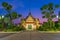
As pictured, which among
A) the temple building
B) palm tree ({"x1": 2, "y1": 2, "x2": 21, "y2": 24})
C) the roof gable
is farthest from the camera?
the roof gable

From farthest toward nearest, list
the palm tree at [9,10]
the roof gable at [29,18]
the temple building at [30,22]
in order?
the roof gable at [29,18], the temple building at [30,22], the palm tree at [9,10]

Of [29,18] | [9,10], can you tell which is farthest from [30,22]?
[9,10]

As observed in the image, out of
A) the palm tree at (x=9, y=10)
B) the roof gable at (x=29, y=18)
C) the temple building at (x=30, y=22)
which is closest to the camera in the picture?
the palm tree at (x=9, y=10)

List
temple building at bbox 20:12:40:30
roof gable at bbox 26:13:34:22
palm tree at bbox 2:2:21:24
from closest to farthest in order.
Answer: palm tree at bbox 2:2:21:24 → temple building at bbox 20:12:40:30 → roof gable at bbox 26:13:34:22

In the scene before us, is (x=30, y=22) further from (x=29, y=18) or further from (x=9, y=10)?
(x=9, y=10)

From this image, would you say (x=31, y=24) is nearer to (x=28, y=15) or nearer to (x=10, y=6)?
(x=28, y=15)

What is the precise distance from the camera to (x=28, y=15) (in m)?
131

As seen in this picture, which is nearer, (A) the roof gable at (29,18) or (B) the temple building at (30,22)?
(B) the temple building at (30,22)

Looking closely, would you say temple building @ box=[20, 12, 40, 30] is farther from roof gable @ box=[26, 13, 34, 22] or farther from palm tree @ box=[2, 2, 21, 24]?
palm tree @ box=[2, 2, 21, 24]

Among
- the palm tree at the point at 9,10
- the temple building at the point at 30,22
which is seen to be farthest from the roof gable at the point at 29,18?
the palm tree at the point at 9,10

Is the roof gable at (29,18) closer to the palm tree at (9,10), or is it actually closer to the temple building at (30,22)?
the temple building at (30,22)

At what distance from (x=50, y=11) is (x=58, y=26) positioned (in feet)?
23.7

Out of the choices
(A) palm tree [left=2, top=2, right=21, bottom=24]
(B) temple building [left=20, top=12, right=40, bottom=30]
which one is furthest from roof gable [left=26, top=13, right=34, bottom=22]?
(A) palm tree [left=2, top=2, right=21, bottom=24]

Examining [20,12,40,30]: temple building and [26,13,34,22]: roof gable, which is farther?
[26,13,34,22]: roof gable
